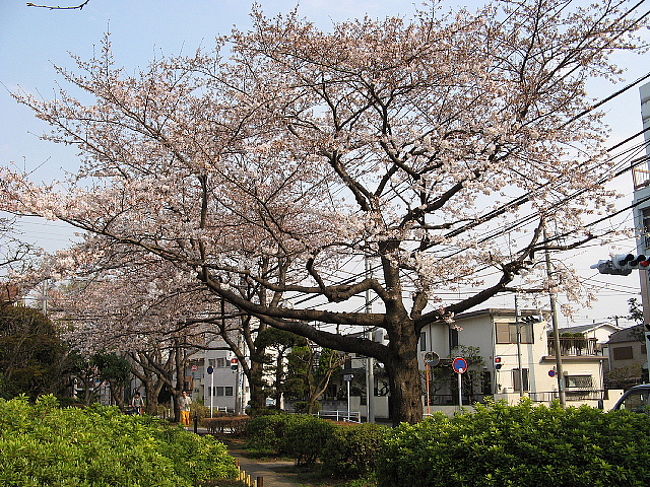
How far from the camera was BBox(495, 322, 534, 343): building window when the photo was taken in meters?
40.0

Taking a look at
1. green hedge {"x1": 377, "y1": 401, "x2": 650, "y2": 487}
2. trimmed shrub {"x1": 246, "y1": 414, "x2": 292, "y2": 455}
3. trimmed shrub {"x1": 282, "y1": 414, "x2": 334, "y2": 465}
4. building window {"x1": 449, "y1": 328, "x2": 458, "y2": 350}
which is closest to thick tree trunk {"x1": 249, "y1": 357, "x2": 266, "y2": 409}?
trimmed shrub {"x1": 246, "y1": 414, "x2": 292, "y2": 455}

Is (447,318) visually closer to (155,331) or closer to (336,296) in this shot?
(336,296)

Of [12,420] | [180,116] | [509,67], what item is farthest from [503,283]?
[12,420]

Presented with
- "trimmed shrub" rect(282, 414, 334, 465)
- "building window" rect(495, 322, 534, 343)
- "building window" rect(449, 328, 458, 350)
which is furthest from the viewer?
"building window" rect(449, 328, 458, 350)

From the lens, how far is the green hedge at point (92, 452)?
4.86 meters

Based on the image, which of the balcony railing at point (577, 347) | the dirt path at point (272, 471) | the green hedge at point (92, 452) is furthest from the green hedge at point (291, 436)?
the balcony railing at point (577, 347)

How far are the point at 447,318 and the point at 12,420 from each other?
755cm

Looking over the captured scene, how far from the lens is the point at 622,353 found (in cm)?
4734

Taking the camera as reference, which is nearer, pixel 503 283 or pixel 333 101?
pixel 503 283

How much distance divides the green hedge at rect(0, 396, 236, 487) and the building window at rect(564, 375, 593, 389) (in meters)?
37.6

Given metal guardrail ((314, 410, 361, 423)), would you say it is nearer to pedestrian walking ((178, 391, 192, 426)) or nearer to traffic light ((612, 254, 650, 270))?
pedestrian walking ((178, 391, 192, 426))

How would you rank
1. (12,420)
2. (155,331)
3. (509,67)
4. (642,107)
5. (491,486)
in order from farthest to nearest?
(642,107), (155,331), (509,67), (12,420), (491,486)

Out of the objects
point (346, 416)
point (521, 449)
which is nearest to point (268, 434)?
point (521, 449)

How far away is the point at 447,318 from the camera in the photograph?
451 inches
